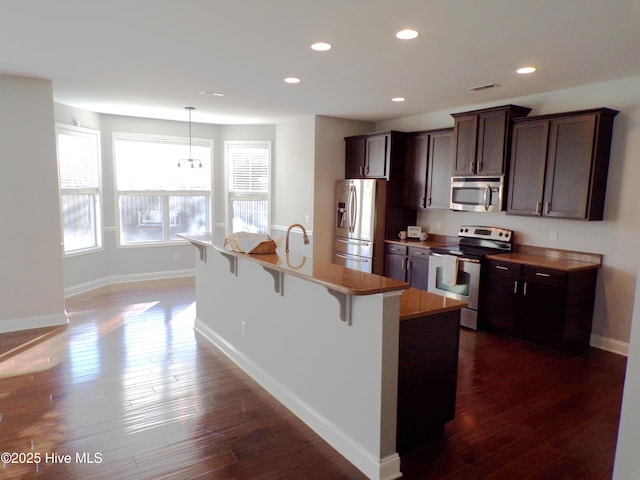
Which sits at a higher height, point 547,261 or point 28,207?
point 28,207

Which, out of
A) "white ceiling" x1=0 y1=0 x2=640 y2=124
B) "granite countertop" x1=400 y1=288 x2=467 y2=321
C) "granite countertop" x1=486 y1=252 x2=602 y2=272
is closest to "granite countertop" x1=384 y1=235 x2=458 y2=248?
"granite countertop" x1=486 y1=252 x2=602 y2=272

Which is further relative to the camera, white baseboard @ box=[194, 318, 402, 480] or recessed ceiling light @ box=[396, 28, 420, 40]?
recessed ceiling light @ box=[396, 28, 420, 40]

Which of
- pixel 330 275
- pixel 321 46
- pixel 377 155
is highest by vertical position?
pixel 321 46

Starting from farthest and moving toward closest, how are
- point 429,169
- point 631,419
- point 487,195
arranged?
point 429,169, point 487,195, point 631,419

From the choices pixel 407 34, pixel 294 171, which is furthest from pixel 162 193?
pixel 407 34

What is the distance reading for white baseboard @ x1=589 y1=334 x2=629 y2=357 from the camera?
412 cm

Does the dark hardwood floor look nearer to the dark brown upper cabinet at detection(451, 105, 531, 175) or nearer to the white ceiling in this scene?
the dark brown upper cabinet at detection(451, 105, 531, 175)

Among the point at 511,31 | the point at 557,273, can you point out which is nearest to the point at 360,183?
the point at 557,273

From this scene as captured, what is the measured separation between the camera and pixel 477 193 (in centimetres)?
497

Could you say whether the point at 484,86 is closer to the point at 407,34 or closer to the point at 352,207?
the point at 407,34

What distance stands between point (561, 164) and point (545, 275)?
1121mm

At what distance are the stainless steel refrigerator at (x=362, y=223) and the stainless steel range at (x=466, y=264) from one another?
3.03 ft

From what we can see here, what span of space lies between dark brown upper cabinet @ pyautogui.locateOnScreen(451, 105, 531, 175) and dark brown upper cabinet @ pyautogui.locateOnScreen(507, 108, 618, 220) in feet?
0.37

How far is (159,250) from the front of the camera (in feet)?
23.9
